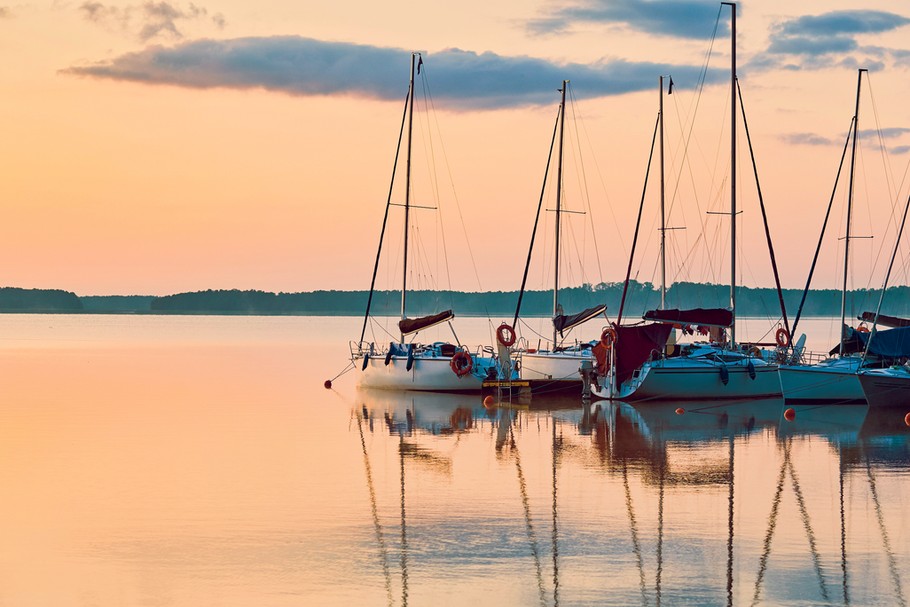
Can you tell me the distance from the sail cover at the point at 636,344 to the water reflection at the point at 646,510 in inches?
207

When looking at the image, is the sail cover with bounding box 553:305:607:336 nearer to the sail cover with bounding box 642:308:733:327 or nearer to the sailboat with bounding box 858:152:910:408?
the sail cover with bounding box 642:308:733:327

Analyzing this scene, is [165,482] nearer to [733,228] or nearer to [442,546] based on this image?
[442,546]

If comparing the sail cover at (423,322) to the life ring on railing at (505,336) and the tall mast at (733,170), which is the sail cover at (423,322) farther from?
the tall mast at (733,170)

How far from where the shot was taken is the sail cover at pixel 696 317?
140ft

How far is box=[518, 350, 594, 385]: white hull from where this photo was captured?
154ft

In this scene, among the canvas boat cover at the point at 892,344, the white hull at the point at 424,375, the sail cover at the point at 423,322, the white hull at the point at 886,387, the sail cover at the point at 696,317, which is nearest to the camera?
the white hull at the point at 886,387

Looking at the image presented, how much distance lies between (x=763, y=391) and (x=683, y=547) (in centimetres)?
2565

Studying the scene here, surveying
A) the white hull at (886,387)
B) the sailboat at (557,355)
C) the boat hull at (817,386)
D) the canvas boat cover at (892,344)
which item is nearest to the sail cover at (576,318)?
the sailboat at (557,355)

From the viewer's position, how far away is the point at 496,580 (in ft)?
49.2

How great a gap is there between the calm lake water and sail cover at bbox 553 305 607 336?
6542mm

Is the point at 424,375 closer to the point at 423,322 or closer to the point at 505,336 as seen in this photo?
the point at 423,322

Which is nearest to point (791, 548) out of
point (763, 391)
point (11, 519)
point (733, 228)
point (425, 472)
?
point (425, 472)

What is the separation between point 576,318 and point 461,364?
510cm

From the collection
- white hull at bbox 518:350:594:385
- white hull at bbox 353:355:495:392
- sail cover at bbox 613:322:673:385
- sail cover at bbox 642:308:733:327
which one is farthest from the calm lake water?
white hull at bbox 518:350:594:385
